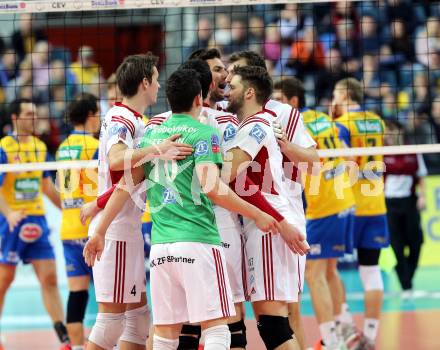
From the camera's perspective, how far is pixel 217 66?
7.59m

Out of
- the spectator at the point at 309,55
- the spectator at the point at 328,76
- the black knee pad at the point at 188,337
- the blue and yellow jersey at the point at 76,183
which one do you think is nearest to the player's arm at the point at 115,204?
the black knee pad at the point at 188,337

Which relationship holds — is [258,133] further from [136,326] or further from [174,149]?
[136,326]

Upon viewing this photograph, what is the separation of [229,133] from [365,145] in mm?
3296

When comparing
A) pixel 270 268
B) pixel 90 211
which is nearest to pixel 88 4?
pixel 90 211

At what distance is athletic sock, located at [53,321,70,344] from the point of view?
30.9 ft

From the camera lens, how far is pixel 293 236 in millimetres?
6422

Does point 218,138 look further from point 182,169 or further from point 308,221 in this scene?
point 308,221

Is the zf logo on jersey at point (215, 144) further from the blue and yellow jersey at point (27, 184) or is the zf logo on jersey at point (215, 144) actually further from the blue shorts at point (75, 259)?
the blue and yellow jersey at point (27, 184)

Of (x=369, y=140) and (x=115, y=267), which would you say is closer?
(x=115, y=267)

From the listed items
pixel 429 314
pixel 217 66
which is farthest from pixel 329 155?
pixel 429 314

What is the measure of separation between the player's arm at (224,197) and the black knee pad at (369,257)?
3.51 metres

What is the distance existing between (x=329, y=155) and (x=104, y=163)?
2602mm

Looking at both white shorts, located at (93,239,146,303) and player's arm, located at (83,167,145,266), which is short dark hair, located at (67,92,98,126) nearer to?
white shorts, located at (93,239,146,303)

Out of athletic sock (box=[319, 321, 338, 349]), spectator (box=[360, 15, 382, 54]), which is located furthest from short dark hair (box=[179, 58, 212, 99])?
spectator (box=[360, 15, 382, 54])
